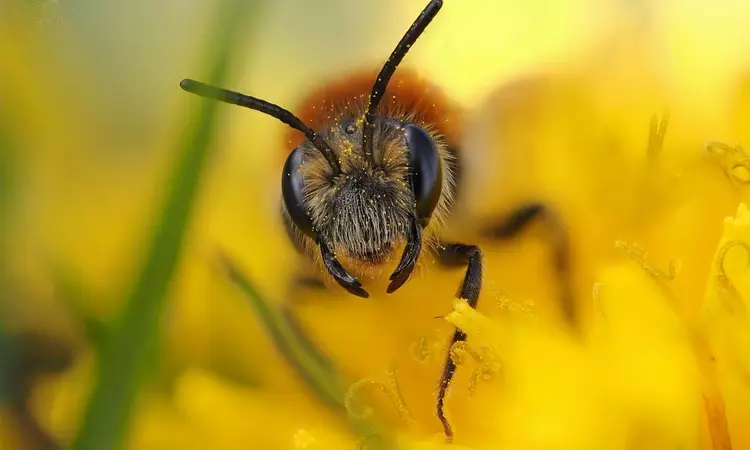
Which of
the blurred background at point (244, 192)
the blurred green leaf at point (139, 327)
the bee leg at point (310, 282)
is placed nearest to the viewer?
the blurred green leaf at point (139, 327)

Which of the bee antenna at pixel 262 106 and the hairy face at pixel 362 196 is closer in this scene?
the bee antenna at pixel 262 106

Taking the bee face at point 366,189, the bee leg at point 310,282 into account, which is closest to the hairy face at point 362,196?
the bee face at point 366,189

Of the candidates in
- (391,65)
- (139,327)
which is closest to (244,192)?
(391,65)

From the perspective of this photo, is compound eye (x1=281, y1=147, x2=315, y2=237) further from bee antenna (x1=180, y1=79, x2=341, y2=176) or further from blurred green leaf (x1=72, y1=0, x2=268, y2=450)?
blurred green leaf (x1=72, y1=0, x2=268, y2=450)

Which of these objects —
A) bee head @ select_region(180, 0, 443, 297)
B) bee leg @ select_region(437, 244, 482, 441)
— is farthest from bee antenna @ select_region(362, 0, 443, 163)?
bee leg @ select_region(437, 244, 482, 441)

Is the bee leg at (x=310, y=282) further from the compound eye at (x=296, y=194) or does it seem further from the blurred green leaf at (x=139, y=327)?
the blurred green leaf at (x=139, y=327)

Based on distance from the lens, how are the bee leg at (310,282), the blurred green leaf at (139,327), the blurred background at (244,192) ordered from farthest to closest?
the bee leg at (310,282) < the blurred background at (244,192) < the blurred green leaf at (139,327)

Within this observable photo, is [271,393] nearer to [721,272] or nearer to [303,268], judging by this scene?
[303,268]
